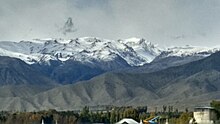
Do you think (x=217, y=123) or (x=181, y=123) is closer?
(x=217, y=123)

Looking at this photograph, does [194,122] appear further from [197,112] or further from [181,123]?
[181,123]

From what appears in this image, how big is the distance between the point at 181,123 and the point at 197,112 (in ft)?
115

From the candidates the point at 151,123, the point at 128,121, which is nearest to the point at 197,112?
the point at 151,123

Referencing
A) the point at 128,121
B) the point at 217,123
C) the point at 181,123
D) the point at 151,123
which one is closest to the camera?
the point at 128,121

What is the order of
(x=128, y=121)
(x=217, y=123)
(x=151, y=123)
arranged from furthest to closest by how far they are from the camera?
(x=151, y=123) → (x=217, y=123) → (x=128, y=121)

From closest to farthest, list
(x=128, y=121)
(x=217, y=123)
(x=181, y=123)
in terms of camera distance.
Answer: (x=128, y=121), (x=217, y=123), (x=181, y=123)

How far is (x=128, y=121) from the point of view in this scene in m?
129

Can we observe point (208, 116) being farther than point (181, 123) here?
No

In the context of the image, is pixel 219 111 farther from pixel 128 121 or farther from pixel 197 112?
pixel 128 121

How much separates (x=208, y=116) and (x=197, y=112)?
5503 millimetres

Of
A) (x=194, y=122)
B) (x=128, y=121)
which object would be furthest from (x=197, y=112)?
(x=128, y=121)

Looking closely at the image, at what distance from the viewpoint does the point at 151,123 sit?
160500 mm

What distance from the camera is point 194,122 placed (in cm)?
15525

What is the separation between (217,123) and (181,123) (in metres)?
42.6
